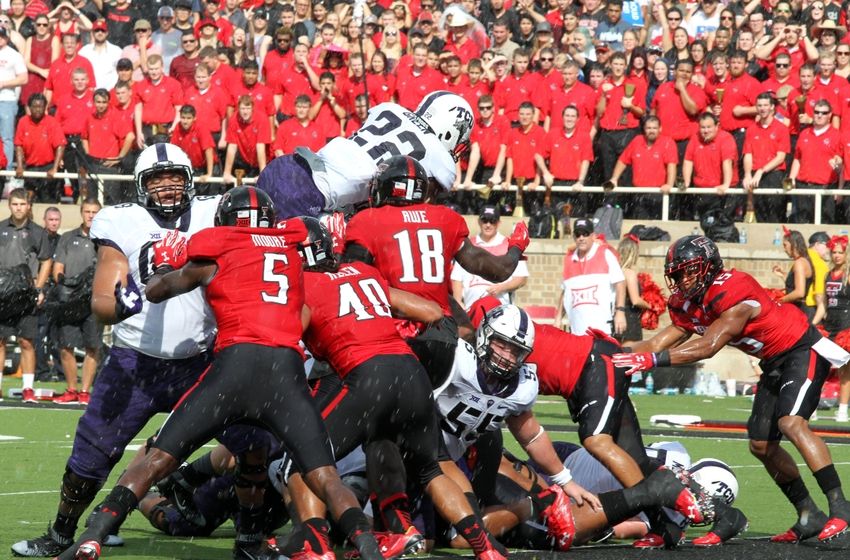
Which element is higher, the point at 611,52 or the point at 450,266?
the point at 611,52

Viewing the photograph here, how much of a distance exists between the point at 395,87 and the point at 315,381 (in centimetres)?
1003

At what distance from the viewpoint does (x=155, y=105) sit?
17859 millimetres

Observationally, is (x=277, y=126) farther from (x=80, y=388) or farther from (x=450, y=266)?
(x=450, y=266)

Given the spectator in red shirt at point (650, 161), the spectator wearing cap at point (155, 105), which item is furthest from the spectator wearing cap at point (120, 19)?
the spectator in red shirt at point (650, 161)

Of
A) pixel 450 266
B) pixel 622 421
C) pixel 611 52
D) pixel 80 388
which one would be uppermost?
pixel 611 52

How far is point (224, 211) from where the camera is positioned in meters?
6.60

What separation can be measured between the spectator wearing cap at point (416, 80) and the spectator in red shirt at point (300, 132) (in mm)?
1040

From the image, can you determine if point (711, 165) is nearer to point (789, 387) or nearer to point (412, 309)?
point (789, 387)

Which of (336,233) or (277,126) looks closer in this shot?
(336,233)

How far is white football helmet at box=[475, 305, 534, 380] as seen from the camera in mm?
7223

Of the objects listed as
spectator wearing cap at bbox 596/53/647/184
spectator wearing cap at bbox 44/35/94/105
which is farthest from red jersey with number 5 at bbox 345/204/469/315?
spectator wearing cap at bbox 44/35/94/105

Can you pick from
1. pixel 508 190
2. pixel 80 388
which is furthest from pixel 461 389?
pixel 508 190

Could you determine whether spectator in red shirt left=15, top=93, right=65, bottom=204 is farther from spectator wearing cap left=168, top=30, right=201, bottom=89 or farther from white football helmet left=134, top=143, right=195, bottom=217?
white football helmet left=134, top=143, right=195, bottom=217

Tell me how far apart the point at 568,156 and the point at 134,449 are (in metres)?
7.71
